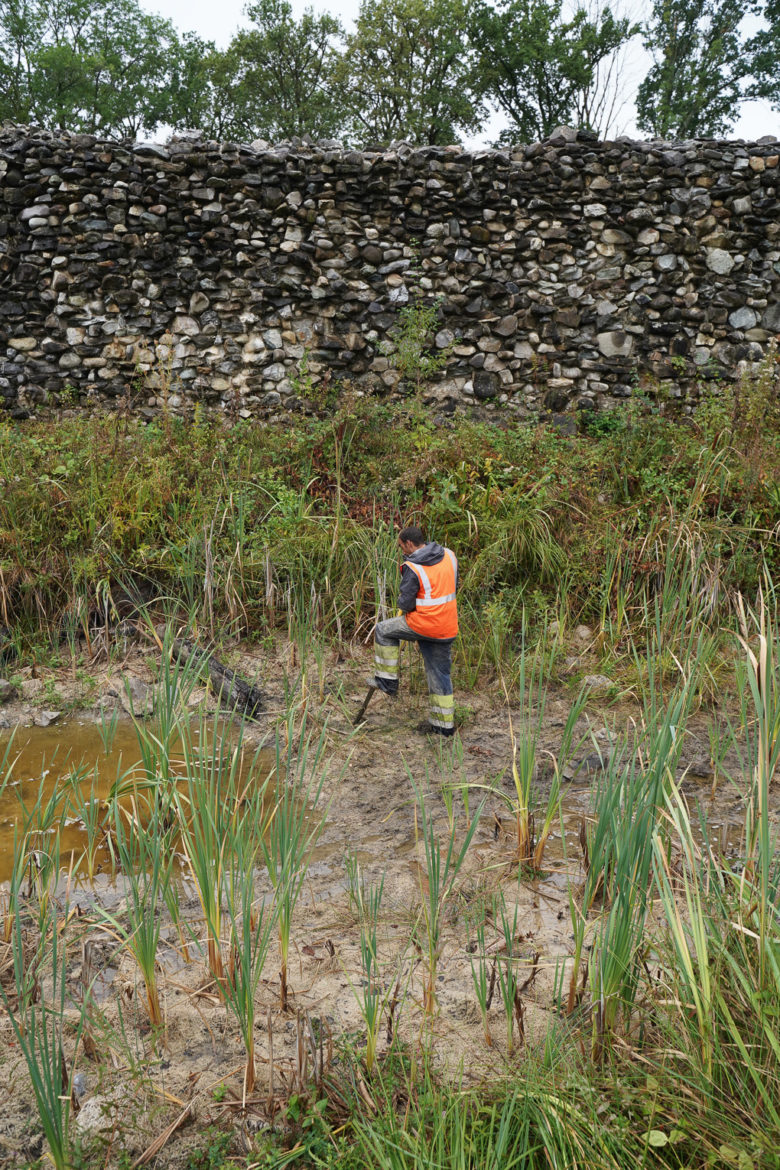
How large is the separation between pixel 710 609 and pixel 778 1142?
3494mm

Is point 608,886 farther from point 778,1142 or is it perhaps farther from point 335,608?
point 335,608

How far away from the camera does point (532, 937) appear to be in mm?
2635

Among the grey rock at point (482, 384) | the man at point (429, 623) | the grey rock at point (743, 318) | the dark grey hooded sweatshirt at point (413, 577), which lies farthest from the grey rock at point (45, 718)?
the grey rock at point (743, 318)

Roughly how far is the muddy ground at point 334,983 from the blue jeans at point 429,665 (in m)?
0.20

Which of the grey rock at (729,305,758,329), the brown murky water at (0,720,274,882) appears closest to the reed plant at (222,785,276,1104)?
the brown murky water at (0,720,274,882)

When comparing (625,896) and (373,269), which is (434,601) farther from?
(373,269)

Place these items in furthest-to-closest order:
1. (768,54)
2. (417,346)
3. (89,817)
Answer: (768,54)
(417,346)
(89,817)

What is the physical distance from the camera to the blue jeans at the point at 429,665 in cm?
431

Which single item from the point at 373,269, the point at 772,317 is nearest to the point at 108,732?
the point at 373,269

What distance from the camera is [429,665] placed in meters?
4.36

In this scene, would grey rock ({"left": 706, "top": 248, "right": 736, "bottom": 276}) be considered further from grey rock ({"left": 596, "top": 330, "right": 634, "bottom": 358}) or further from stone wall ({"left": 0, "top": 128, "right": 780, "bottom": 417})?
grey rock ({"left": 596, "top": 330, "right": 634, "bottom": 358})

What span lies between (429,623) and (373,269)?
496 centimetres

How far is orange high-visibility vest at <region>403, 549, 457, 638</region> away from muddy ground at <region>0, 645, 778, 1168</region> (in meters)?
0.62

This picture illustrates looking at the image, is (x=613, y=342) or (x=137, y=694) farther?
(x=613, y=342)
